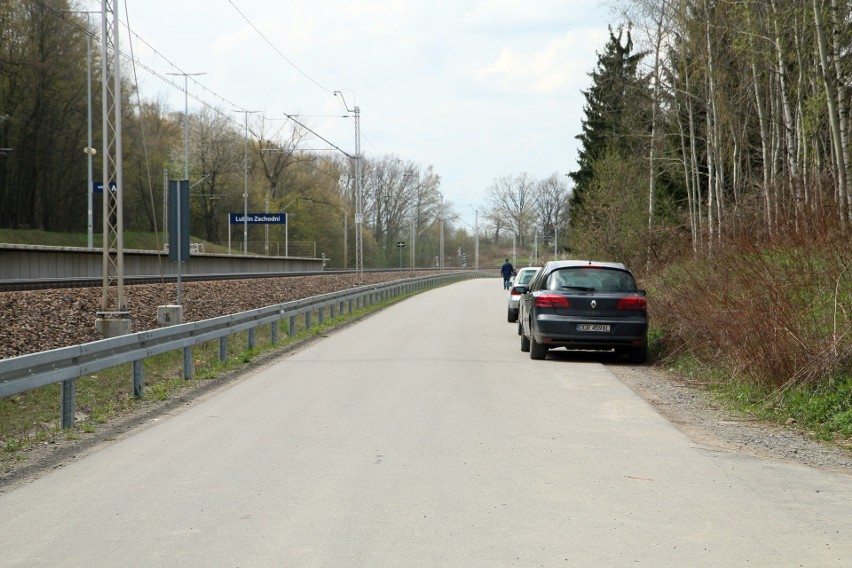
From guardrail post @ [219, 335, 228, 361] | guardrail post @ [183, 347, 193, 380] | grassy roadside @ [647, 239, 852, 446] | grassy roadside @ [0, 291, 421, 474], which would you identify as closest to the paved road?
grassy roadside @ [0, 291, 421, 474]

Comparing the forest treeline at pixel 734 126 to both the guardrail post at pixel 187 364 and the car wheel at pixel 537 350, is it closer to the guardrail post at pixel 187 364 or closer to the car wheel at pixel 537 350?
the car wheel at pixel 537 350

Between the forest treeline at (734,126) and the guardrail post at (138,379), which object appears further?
the forest treeline at (734,126)

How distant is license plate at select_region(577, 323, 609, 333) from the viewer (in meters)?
15.0

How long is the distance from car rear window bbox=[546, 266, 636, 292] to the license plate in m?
0.60

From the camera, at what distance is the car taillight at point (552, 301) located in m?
15.1

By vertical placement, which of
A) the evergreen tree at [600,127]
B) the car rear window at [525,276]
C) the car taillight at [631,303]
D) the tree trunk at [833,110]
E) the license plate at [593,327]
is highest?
the evergreen tree at [600,127]

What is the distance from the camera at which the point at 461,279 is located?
85500 millimetres

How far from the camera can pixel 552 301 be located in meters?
15.1

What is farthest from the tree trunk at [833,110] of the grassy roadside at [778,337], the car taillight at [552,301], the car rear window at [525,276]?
the car rear window at [525,276]

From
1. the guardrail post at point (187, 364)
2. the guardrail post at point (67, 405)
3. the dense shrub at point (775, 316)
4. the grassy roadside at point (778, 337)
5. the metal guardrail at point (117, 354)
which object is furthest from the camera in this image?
the guardrail post at point (187, 364)

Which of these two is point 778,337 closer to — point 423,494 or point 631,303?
point 631,303

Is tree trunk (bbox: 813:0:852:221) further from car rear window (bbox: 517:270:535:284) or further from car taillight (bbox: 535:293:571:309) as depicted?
car rear window (bbox: 517:270:535:284)

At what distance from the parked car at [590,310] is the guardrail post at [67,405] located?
25.5 ft

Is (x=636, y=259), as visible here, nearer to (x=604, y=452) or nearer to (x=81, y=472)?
(x=604, y=452)
